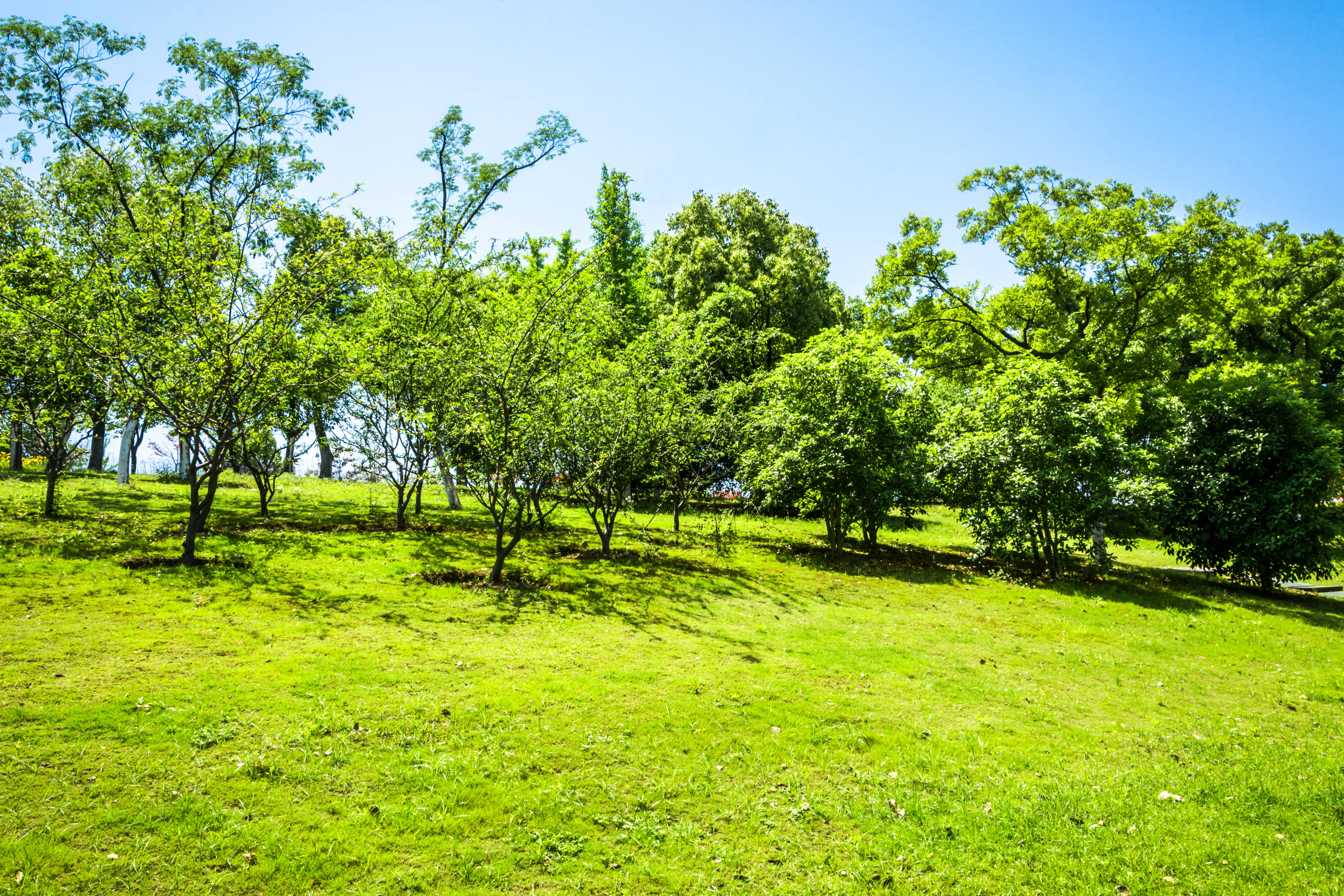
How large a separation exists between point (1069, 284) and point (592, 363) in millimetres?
18671

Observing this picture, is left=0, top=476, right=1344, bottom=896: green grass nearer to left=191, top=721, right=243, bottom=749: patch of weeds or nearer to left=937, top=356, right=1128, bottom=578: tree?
left=191, top=721, right=243, bottom=749: patch of weeds

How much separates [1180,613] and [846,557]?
815 cm

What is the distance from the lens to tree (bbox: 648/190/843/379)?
32625mm

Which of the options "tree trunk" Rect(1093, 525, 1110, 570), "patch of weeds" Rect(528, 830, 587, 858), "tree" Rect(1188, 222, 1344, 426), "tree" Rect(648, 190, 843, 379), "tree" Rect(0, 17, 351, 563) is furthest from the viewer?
"tree" Rect(648, 190, 843, 379)

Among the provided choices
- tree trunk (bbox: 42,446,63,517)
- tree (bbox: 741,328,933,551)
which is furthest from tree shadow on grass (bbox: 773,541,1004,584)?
tree trunk (bbox: 42,446,63,517)

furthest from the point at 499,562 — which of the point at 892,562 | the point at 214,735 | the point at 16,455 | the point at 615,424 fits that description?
the point at 16,455

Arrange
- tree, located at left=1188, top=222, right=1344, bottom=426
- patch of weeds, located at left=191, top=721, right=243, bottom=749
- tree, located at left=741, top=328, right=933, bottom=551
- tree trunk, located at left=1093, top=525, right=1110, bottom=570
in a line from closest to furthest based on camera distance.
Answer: patch of weeds, located at left=191, top=721, right=243, bottom=749
tree, located at left=741, top=328, right=933, bottom=551
tree trunk, located at left=1093, top=525, right=1110, bottom=570
tree, located at left=1188, top=222, right=1344, bottom=426

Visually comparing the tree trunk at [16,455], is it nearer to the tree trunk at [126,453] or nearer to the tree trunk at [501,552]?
the tree trunk at [126,453]

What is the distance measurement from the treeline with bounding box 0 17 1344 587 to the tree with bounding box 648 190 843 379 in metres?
3.84

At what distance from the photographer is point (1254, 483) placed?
17781mm

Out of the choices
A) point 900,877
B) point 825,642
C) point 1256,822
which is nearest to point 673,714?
point 900,877

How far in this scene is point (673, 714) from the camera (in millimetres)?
7848

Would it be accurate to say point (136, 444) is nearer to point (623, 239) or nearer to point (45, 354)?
point (45, 354)

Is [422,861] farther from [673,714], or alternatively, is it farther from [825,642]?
[825,642]
